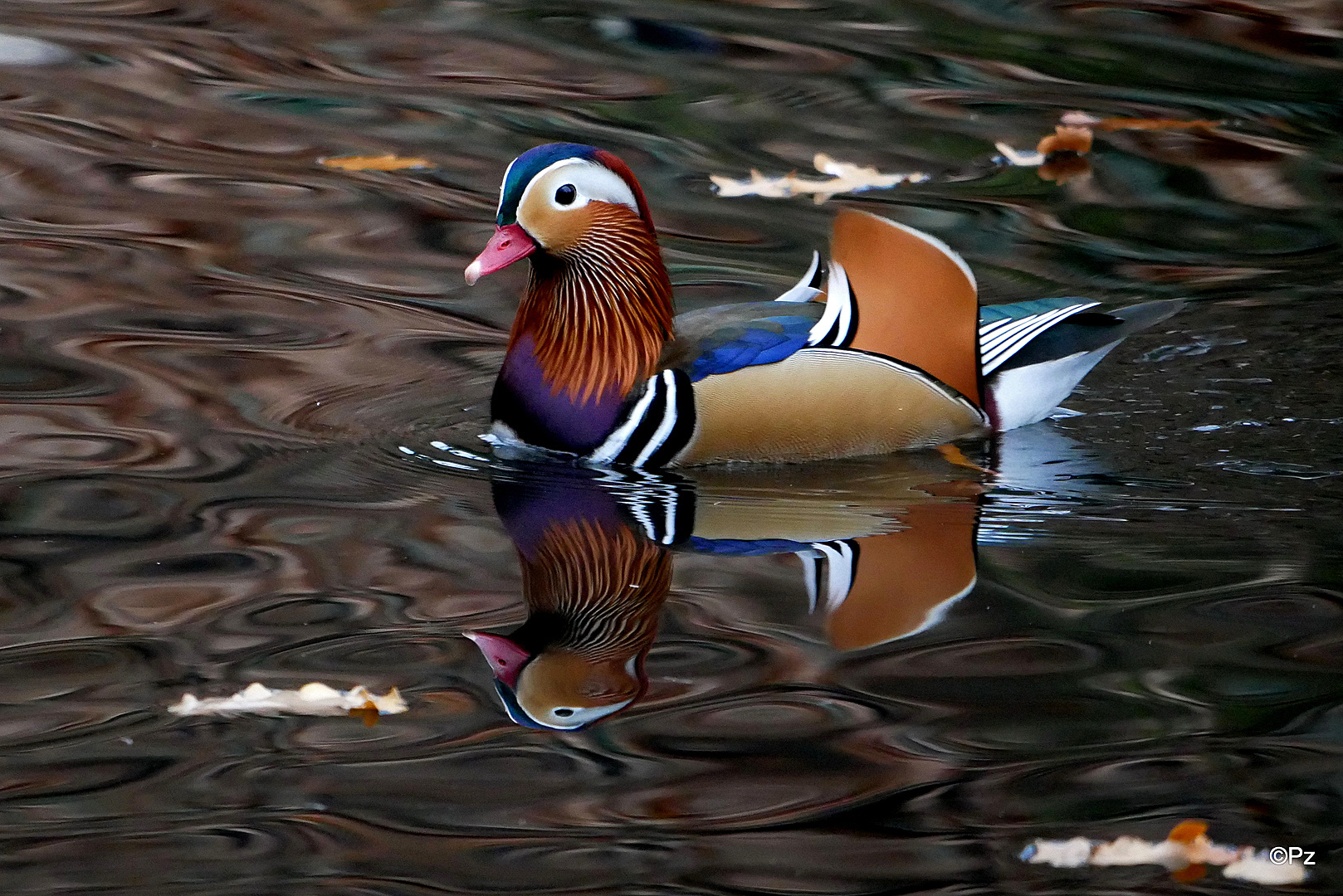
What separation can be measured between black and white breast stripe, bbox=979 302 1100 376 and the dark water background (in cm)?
24

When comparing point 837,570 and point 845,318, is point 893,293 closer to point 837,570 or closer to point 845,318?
point 845,318

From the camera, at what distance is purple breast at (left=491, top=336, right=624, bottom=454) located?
4645mm

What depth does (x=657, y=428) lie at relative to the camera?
4.61 m

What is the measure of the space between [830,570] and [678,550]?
1.19 ft

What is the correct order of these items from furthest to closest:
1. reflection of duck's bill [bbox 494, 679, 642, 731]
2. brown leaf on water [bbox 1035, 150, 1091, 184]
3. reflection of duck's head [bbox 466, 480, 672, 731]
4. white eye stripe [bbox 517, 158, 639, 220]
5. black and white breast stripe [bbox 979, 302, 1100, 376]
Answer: brown leaf on water [bbox 1035, 150, 1091, 184] → black and white breast stripe [bbox 979, 302, 1100, 376] → white eye stripe [bbox 517, 158, 639, 220] → reflection of duck's head [bbox 466, 480, 672, 731] → reflection of duck's bill [bbox 494, 679, 642, 731]

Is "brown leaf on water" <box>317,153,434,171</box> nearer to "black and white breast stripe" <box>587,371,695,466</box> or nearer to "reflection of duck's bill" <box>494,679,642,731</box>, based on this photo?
"black and white breast stripe" <box>587,371,695,466</box>

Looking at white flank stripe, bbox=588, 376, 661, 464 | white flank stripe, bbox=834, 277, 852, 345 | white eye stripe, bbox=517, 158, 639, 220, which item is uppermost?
white eye stripe, bbox=517, 158, 639, 220

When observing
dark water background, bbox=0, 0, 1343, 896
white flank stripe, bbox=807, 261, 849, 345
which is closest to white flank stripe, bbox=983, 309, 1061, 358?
dark water background, bbox=0, 0, 1343, 896

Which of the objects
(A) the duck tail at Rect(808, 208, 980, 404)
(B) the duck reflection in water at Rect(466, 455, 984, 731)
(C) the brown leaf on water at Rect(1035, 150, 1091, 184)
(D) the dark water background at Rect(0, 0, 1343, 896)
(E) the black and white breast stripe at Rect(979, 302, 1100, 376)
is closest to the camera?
(D) the dark water background at Rect(0, 0, 1343, 896)

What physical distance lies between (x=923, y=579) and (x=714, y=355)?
1014mm

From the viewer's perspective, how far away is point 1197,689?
3.30 meters

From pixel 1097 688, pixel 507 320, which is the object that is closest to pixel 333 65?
pixel 507 320

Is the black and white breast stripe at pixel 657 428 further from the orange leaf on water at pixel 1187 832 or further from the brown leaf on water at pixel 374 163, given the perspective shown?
the brown leaf on water at pixel 374 163
